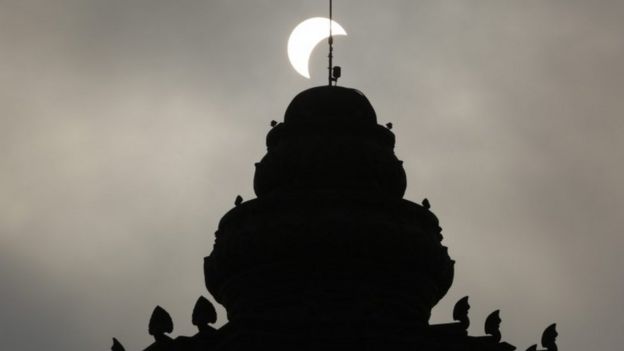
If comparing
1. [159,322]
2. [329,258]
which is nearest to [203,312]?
[159,322]

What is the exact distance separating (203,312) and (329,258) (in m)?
5.53

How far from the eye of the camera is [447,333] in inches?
2645

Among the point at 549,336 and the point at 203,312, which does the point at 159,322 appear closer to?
the point at 203,312

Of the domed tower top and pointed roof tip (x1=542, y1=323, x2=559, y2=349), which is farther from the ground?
the domed tower top

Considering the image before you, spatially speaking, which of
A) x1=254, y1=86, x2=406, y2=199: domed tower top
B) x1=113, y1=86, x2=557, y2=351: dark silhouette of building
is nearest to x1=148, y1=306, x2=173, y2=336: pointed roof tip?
x1=113, y1=86, x2=557, y2=351: dark silhouette of building

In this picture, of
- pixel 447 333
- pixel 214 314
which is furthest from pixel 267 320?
pixel 447 333

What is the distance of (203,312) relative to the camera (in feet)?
219

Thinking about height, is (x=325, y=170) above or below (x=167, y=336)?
above

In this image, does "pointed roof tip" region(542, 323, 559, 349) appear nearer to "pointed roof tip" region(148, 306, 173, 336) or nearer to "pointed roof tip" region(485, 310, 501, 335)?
"pointed roof tip" region(485, 310, 501, 335)

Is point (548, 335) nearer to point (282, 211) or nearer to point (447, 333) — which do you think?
point (447, 333)

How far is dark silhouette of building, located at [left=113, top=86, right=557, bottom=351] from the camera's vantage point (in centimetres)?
6644

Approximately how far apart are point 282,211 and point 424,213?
526 cm

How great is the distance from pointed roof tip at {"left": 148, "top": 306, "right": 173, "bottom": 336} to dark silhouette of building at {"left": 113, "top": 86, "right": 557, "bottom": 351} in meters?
0.03

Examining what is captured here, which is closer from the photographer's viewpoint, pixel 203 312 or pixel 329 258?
pixel 203 312
